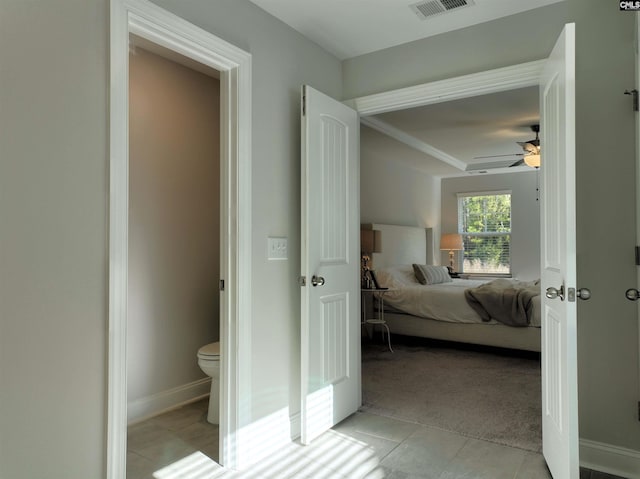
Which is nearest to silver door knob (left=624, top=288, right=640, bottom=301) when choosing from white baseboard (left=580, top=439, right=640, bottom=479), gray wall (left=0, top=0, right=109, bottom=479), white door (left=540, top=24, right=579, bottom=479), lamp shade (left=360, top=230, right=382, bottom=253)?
white door (left=540, top=24, right=579, bottom=479)

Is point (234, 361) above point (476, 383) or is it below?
above

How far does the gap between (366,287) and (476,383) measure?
69.2 inches

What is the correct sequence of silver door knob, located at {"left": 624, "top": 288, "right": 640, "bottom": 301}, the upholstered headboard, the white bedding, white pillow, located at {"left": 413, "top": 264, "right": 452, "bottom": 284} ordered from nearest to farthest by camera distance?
silver door knob, located at {"left": 624, "top": 288, "right": 640, "bottom": 301} → the white bedding → white pillow, located at {"left": 413, "top": 264, "right": 452, "bottom": 284} → the upholstered headboard

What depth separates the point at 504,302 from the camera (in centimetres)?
→ 473

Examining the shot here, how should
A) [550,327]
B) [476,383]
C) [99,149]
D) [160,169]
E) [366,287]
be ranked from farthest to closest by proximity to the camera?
[366,287] → [476,383] → [160,169] → [550,327] → [99,149]

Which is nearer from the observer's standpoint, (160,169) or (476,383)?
(160,169)

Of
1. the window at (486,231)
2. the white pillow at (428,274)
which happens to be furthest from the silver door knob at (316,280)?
the window at (486,231)

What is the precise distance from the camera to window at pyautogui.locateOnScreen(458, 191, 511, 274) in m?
8.30

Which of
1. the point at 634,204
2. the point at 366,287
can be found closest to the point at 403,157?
the point at 366,287

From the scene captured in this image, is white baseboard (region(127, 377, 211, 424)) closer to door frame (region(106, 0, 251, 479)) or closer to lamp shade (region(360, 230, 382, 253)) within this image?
door frame (region(106, 0, 251, 479))

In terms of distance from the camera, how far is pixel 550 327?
7.43ft

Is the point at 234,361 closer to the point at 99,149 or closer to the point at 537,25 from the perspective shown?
the point at 99,149

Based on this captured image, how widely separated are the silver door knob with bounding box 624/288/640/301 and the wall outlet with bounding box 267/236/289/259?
1.77 meters

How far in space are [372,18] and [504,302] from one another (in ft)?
10.7
